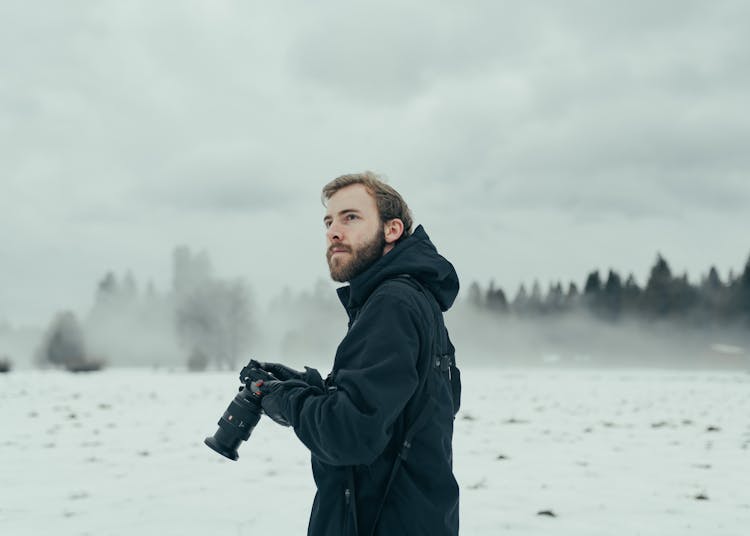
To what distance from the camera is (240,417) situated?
100 inches

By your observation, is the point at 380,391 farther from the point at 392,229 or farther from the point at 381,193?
the point at 381,193

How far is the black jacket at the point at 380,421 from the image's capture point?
6.67 feet

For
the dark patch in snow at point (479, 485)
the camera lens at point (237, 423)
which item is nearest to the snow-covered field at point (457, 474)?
the dark patch in snow at point (479, 485)

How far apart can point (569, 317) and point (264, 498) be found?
73.0 m

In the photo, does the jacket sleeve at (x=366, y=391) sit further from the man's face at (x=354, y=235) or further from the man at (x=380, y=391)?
the man's face at (x=354, y=235)

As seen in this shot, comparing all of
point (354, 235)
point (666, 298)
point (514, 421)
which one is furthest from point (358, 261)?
point (666, 298)

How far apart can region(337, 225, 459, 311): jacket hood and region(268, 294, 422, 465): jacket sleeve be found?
170 millimetres

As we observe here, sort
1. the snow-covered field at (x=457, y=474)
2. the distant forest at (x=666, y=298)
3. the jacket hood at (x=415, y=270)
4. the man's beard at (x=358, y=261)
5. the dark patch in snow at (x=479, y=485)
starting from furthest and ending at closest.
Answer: the distant forest at (x=666, y=298) < the dark patch in snow at (x=479, y=485) < the snow-covered field at (x=457, y=474) < the man's beard at (x=358, y=261) < the jacket hood at (x=415, y=270)

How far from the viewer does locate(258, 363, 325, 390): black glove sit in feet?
8.41

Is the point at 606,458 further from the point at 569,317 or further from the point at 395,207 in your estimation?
the point at 569,317

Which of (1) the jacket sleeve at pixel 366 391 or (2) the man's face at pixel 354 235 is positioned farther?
(2) the man's face at pixel 354 235

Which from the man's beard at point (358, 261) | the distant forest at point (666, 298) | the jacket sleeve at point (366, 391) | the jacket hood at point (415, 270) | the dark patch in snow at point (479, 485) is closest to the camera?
the jacket sleeve at point (366, 391)

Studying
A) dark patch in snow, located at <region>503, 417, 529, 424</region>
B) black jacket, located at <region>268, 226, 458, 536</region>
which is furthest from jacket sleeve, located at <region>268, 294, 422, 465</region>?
dark patch in snow, located at <region>503, 417, 529, 424</region>

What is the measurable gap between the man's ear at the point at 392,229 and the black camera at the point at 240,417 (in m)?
0.78
